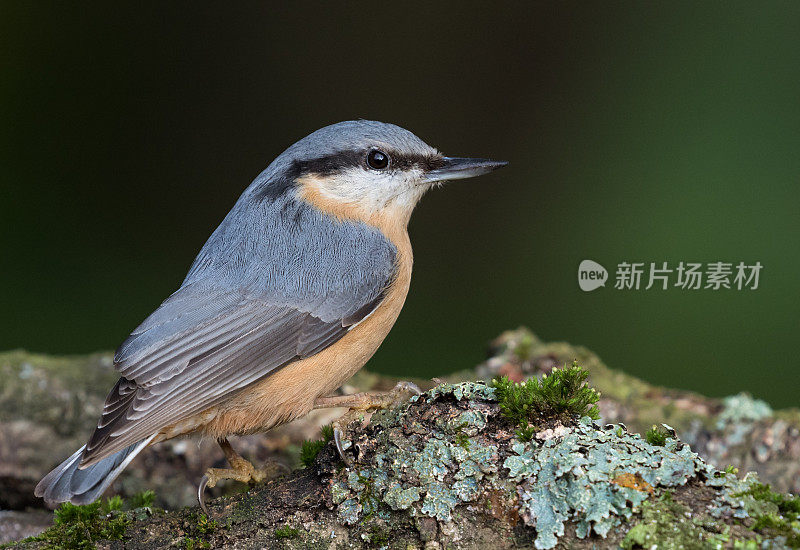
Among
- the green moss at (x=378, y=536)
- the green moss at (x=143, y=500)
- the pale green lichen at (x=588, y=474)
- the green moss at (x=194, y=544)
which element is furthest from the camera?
the green moss at (x=143, y=500)

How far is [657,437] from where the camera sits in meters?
1.77

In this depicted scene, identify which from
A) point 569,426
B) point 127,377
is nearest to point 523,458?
point 569,426

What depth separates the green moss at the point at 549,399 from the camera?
1799mm

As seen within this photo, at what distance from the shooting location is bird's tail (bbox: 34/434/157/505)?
2.15 meters

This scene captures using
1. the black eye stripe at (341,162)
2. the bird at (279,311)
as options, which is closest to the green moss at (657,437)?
the bird at (279,311)

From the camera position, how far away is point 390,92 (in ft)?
17.8

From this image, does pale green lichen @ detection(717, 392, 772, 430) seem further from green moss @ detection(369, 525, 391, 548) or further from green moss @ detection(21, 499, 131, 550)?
Answer: green moss @ detection(21, 499, 131, 550)

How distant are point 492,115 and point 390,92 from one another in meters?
0.74

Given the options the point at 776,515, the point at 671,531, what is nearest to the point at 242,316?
the point at 671,531

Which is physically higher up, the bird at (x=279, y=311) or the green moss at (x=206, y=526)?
the bird at (x=279, y=311)

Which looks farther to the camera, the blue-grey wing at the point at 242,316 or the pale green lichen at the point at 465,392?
the blue-grey wing at the point at 242,316

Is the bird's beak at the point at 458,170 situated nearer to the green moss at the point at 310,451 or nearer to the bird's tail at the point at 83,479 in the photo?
the green moss at the point at 310,451

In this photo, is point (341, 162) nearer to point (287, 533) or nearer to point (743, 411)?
point (287, 533)

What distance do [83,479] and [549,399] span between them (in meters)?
1.34
